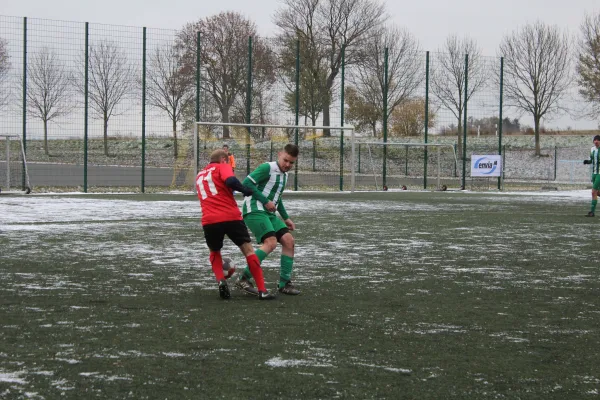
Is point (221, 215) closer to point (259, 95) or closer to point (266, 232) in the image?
point (266, 232)

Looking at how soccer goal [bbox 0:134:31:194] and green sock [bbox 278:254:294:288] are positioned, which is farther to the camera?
soccer goal [bbox 0:134:31:194]

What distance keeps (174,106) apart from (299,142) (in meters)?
5.54

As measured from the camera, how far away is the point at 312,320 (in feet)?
20.3

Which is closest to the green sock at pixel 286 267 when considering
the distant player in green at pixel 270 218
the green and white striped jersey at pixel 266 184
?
the distant player in green at pixel 270 218

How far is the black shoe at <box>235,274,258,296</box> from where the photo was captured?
7.33 m

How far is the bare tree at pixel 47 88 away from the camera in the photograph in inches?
981

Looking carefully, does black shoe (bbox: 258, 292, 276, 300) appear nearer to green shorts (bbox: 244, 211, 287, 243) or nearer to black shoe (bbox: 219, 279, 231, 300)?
black shoe (bbox: 219, 279, 231, 300)

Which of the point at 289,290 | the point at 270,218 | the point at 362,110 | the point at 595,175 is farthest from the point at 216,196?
the point at 362,110

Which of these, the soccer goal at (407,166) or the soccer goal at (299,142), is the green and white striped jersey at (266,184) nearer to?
the soccer goal at (299,142)

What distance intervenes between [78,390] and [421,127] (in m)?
57.2

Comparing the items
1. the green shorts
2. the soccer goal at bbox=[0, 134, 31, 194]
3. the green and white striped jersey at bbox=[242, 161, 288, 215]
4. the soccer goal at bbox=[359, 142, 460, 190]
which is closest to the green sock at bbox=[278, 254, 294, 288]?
the green shorts

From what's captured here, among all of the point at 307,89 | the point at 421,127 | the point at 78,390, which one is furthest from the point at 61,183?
the point at 421,127

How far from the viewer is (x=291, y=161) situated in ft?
24.1

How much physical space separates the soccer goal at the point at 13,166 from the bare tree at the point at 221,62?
674 centimetres
